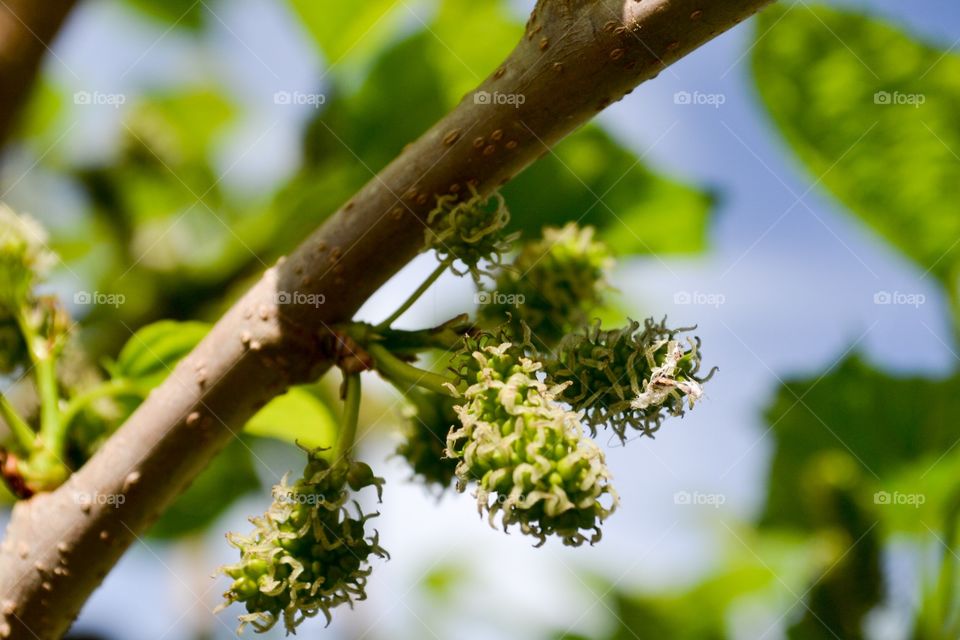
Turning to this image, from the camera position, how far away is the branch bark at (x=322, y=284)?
93 cm

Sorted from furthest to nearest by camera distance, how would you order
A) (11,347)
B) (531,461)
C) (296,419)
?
(296,419) < (11,347) < (531,461)

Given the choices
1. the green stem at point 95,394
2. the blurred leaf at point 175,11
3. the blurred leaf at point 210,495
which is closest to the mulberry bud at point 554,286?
the green stem at point 95,394

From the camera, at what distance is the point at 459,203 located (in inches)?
39.7

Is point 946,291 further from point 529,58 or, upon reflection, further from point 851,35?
point 529,58

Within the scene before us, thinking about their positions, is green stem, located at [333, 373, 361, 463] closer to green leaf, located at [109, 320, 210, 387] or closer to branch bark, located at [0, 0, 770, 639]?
branch bark, located at [0, 0, 770, 639]

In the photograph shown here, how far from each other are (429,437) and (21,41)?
0.70 m

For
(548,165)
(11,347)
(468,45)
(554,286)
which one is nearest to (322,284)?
(554,286)

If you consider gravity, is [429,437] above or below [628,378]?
below

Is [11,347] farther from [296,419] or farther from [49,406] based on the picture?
[296,419]

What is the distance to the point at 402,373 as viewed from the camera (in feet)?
3.27

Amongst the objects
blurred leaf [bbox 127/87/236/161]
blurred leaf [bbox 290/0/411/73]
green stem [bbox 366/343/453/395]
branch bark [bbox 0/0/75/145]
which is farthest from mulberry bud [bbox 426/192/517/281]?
blurred leaf [bbox 127/87/236/161]

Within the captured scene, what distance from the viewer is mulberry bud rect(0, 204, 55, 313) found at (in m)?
1.32

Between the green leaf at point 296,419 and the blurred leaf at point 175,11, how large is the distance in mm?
1361

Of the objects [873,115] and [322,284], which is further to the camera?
[873,115]
